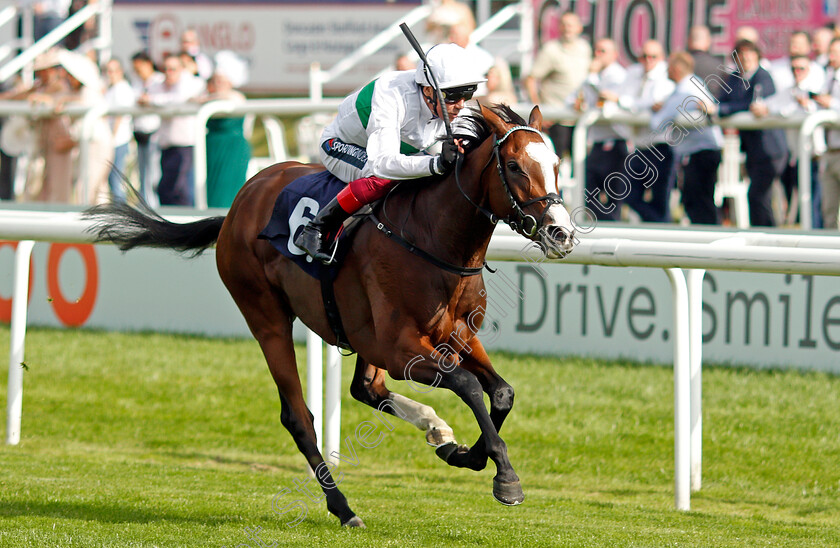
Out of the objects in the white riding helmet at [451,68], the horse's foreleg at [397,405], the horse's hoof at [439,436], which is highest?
the white riding helmet at [451,68]

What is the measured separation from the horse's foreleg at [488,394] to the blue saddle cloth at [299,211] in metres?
0.71

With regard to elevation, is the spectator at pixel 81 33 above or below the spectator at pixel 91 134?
above

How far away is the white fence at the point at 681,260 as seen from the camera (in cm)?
480

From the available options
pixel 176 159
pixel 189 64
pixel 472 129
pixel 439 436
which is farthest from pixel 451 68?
pixel 189 64

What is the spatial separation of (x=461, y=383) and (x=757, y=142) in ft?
14.8

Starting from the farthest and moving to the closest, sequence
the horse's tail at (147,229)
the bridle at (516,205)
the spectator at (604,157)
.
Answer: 1. the spectator at (604,157)
2. the horse's tail at (147,229)
3. the bridle at (516,205)

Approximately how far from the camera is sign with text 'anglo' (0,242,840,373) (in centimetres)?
709

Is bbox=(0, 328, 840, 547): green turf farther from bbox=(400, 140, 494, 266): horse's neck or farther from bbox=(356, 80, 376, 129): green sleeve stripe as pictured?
bbox=(356, 80, 376, 129): green sleeve stripe

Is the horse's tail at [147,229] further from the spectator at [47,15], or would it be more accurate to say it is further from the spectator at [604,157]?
the spectator at [47,15]

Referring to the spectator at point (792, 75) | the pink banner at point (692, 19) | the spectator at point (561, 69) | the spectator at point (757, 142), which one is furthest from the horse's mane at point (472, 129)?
the pink banner at point (692, 19)

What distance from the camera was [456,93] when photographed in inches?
181

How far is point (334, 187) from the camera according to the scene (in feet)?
16.6

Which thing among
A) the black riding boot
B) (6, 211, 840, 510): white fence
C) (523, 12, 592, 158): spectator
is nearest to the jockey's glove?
the black riding boot

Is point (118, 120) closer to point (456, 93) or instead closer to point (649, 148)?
point (649, 148)
